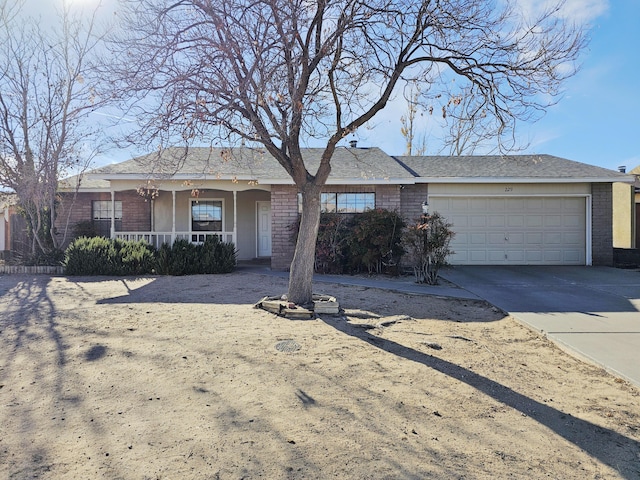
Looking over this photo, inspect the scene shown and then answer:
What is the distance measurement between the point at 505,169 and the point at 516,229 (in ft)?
6.92

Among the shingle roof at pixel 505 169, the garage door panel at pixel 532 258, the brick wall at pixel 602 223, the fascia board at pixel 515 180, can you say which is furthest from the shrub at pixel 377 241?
the brick wall at pixel 602 223

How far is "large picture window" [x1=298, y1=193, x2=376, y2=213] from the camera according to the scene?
13125mm

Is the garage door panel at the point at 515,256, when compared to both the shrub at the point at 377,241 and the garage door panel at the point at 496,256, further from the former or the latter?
the shrub at the point at 377,241

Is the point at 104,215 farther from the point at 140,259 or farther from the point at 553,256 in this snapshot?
the point at 553,256

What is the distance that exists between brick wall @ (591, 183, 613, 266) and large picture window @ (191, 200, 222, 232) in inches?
507

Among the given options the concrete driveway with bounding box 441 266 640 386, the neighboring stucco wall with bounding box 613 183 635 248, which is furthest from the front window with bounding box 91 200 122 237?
the neighboring stucco wall with bounding box 613 183 635 248

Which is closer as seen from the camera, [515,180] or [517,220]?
[515,180]

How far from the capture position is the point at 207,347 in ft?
16.1

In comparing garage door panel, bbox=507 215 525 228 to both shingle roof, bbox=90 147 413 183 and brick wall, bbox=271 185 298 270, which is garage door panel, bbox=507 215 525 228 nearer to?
shingle roof, bbox=90 147 413 183

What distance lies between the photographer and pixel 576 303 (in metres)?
7.85

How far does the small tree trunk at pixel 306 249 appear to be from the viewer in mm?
6832

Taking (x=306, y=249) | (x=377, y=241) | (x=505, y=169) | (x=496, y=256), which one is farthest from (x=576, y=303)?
(x=505, y=169)

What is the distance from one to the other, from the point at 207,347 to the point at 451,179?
10646 millimetres

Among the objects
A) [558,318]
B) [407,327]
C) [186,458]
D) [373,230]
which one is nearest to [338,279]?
[373,230]
